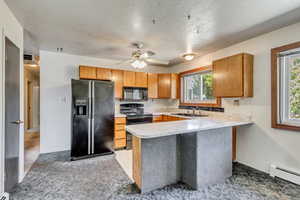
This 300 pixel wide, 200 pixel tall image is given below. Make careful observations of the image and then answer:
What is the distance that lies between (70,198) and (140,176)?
3.07 ft

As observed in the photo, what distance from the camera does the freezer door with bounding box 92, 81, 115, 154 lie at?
339 centimetres

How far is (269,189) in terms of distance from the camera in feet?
7.02

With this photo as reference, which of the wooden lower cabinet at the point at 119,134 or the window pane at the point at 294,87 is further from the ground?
the window pane at the point at 294,87

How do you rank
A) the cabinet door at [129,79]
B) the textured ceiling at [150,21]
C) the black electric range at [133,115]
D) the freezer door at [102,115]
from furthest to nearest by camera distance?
1. the cabinet door at [129,79]
2. the black electric range at [133,115]
3. the freezer door at [102,115]
4. the textured ceiling at [150,21]

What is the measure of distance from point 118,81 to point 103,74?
16.7 inches

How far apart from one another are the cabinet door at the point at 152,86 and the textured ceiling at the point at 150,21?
1.46 meters

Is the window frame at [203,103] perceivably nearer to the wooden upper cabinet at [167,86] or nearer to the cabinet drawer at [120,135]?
the wooden upper cabinet at [167,86]

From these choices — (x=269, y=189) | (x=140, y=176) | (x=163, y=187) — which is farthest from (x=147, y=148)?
(x=269, y=189)

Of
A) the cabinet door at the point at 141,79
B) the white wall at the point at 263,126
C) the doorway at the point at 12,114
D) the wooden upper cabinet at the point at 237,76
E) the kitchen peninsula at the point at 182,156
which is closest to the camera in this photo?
the doorway at the point at 12,114

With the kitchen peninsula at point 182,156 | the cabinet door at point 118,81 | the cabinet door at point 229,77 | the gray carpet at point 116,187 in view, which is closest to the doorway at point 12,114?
the gray carpet at point 116,187

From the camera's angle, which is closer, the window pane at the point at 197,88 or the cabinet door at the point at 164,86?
the window pane at the point at 197,88

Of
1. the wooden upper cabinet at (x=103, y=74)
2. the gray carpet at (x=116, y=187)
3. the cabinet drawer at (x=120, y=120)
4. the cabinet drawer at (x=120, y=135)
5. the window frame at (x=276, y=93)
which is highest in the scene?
the wooden upper cabinet at (x=103, y=74)

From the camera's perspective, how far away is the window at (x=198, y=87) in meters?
3.82

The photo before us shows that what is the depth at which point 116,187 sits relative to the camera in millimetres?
2199
